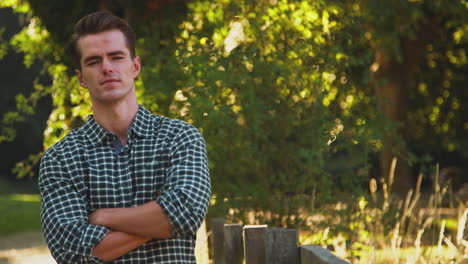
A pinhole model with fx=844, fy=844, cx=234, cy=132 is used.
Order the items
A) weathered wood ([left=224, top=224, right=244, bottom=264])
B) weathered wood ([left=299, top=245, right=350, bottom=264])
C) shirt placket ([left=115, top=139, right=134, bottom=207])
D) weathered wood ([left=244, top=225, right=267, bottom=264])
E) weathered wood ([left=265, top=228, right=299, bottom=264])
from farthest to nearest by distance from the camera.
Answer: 1. weathered wood ([left=224, top=224, right=244, bottom=264])
2. weathered wood ([left=244, top=225, right=267, bottom=264])
3. weathered wood ([left=265, top=228, right=299, bottom=264])
4. shirt placket ([left=115, top=139, right=134, bottom=207])
5. weathered wood ([left=299, top=245, right=350, bottom=264])

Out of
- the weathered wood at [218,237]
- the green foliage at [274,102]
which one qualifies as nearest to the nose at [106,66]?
the weathered wood at [218,237]

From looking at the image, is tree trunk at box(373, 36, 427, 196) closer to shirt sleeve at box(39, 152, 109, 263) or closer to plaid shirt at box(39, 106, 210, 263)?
plaid shirt at box(39, 106, 210, 263)

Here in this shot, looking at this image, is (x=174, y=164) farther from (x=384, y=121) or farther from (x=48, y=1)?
(x=48, y=1)

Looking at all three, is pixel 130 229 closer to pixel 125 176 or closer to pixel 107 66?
pixel 125 176

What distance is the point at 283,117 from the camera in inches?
231

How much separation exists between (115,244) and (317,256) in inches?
27.8

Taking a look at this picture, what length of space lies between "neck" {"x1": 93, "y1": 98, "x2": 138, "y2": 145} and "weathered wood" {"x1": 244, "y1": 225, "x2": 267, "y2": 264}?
3.43ft

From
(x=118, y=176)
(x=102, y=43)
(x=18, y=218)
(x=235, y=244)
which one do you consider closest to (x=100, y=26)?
(x=102, y=43)

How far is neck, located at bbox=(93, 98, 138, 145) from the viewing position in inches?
119

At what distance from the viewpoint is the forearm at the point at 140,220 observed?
282cm

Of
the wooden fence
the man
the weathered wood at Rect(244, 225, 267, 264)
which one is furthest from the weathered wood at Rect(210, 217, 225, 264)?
the man

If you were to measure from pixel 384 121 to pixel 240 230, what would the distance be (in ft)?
8.23

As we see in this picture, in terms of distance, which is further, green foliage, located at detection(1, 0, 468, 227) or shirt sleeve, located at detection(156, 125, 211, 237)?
green foliage, located at detection(1, 0, 468, 227)

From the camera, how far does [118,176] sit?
9.56 ft
